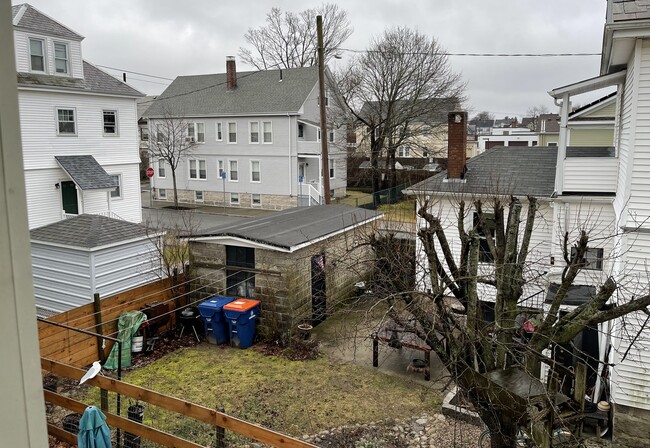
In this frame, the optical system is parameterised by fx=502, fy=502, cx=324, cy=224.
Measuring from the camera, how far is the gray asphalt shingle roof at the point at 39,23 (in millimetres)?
20750

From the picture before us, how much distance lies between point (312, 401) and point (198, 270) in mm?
5633

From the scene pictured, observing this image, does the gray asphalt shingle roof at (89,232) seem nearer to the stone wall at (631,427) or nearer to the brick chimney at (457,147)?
the brick chimney at (457,147)

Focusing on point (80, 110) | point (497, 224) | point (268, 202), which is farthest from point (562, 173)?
point (268, 202)

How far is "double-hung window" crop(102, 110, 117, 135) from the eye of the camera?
24367mm

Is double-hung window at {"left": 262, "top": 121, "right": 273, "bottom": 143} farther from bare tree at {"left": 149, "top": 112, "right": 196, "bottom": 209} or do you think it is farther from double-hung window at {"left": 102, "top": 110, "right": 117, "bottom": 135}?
double-hung window at {"left": 102, "top": 110, "right": 117, "bottom": 135}

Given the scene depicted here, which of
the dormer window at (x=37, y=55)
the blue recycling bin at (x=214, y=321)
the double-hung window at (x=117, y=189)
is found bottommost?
the blue recycling bin at (x=214, y=321)

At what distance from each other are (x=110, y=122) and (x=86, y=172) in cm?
337

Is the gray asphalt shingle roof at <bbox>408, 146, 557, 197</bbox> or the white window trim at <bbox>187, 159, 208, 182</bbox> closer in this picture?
the gray asphalt shingle roof at <bbox>408, 146, 557, 197</bbox>

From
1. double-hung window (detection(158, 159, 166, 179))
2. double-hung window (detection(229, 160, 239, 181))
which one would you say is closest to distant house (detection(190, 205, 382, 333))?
double-hung window (detection(229, 160, 239, 181))

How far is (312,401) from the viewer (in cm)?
984

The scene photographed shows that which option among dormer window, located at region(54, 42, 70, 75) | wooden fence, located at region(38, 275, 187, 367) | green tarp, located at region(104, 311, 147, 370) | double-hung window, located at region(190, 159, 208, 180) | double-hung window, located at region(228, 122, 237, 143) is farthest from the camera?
double-hung window, located at region(190, 159, 208, 180)

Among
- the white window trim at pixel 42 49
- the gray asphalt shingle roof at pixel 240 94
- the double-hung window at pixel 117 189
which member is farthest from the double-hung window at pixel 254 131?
the white window trim at pixel 42 49

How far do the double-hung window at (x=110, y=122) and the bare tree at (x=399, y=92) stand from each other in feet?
48.4

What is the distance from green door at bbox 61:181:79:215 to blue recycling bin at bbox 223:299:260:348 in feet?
46.6
